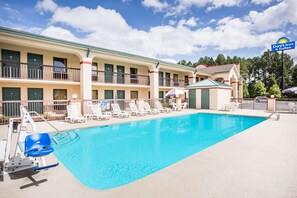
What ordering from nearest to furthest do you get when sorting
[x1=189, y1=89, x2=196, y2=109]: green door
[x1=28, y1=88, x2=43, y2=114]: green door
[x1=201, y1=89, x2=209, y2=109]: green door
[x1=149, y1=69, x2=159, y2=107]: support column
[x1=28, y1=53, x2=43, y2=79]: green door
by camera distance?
[x1=28, y1=53, x2=43, y2=79]: green door → [x1=28, y1=88, x2=43, y2=114]: green door → [x1=149, y1=69, x2=159, y2=107]: support column → [x1=201, y1=89, x2=209, y2=109]: green door → [x1=189, y1=89, x2=196, y2=109]: green door

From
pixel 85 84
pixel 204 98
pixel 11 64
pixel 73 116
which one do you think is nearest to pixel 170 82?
pixel 204 98

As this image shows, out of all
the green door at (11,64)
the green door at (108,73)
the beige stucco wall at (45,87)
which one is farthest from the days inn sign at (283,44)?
the green door at (11,64)

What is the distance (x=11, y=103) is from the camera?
A: 12.6m

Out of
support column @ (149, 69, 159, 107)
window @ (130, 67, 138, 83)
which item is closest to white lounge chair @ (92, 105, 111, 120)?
support column @ (149, 69, 159, 107)

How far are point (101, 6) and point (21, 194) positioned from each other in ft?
47.0

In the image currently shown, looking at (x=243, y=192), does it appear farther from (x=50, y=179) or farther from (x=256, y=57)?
(x=256, y=57)

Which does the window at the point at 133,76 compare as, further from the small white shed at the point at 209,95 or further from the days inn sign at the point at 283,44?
the days inn sign at the point at 283,44

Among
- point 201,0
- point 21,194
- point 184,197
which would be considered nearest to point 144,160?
point 184,197

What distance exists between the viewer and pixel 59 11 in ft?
41.6

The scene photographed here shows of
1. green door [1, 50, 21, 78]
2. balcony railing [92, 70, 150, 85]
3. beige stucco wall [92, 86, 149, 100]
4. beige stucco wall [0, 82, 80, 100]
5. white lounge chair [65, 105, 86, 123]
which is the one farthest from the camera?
beige stucco wall [92, 86, 149, 100]

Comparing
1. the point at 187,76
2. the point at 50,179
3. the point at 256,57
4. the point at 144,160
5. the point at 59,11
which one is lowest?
the point at 144,160

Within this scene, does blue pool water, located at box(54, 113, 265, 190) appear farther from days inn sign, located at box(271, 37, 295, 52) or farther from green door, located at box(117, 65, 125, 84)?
days inn sign, located at box(271, 37, 295, 52)

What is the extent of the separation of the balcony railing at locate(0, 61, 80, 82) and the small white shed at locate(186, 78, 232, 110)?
535 inches

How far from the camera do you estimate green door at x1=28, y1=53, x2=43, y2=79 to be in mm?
13656
